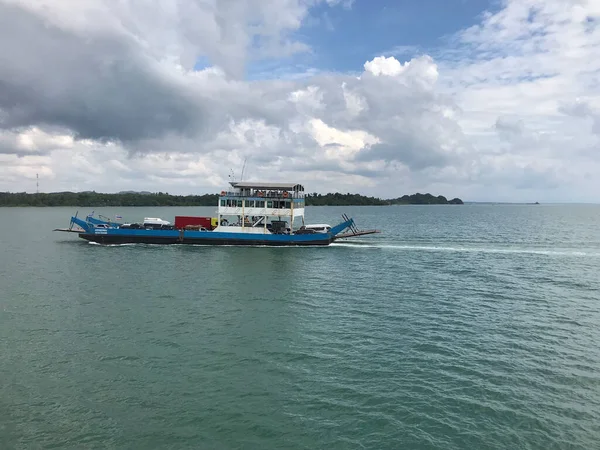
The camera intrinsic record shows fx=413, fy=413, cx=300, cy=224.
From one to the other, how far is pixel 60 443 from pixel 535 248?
62.3 metres

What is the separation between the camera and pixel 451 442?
1357 centimetres

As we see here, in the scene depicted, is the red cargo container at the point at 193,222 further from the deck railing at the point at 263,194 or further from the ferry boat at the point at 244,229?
the deck railing at the point at 263,194

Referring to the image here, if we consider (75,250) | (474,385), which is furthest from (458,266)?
(75,250)

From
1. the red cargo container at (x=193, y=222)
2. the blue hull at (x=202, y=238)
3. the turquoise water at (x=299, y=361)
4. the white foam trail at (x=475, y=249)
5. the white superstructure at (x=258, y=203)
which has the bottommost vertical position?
the turquoise water at (x=299, y=361)

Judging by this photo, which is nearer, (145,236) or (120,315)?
(120,315)

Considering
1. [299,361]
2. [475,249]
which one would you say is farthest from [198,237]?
[299,361]

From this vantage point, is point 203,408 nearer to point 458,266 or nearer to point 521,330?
point 521,330

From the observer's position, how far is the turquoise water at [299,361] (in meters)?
14.2

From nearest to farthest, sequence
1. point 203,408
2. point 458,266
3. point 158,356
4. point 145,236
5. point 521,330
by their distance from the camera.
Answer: point 203,408 → point 158,356 → point 521,330 → point 458,266 → point 145,236

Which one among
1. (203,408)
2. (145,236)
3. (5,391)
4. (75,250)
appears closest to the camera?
(203,408)

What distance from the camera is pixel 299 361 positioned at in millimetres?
19781

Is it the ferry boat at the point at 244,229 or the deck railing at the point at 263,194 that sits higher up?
the deck railing at the point at 263,194

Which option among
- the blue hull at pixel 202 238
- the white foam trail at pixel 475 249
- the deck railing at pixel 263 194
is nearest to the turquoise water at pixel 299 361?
the white foam trail at pixel 475 249

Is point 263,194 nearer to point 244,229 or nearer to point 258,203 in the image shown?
point 258,203
